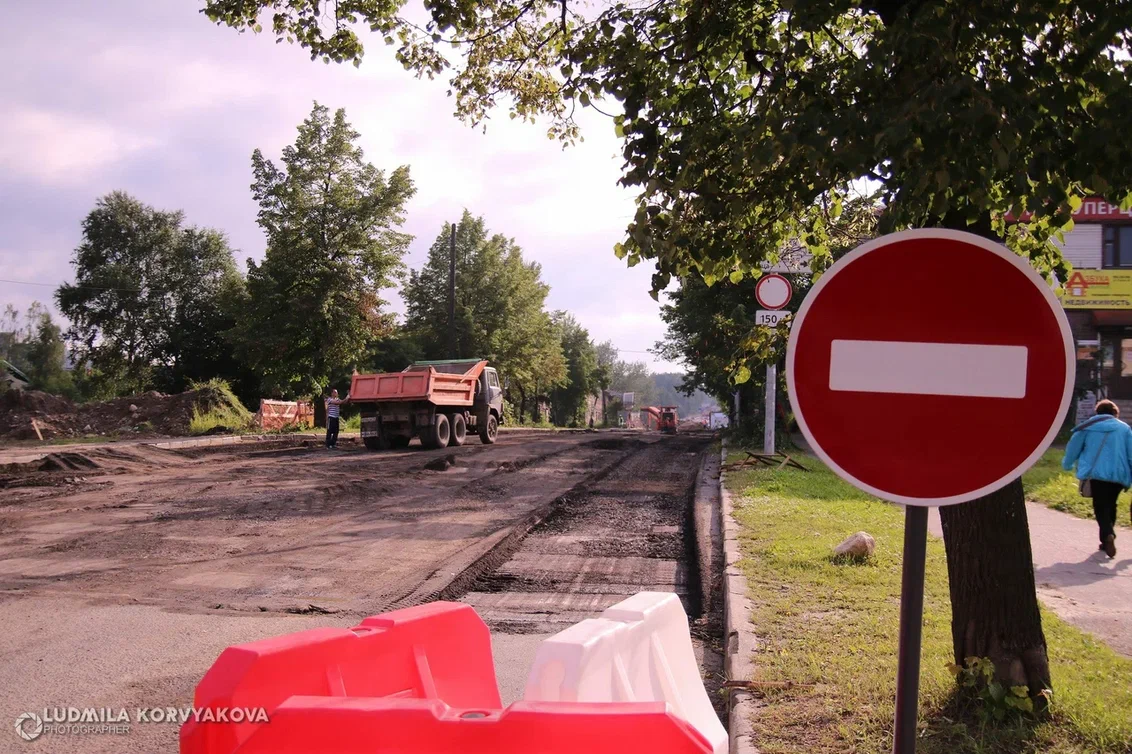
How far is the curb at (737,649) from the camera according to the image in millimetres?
3837

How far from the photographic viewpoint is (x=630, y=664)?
8.96ft

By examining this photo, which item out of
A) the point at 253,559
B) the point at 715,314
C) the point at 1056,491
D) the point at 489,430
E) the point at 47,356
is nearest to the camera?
the point at 253,559

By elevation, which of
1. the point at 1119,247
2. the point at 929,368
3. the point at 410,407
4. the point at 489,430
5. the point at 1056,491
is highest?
the point at 1119,247

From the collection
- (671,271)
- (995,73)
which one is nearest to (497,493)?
(671,271)

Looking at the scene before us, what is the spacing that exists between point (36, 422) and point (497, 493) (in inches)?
928

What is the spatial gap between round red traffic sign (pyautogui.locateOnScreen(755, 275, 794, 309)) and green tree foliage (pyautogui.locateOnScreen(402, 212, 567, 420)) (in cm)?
4108

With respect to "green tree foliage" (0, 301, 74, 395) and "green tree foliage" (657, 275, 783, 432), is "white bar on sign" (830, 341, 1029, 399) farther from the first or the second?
"green tree foliage" (0, 301, 74, 395)

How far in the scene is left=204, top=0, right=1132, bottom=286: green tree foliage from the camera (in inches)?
115

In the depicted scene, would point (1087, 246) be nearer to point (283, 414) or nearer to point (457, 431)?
point (457, 431)

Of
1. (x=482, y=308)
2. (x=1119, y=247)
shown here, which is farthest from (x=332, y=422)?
(x=482, y=308)

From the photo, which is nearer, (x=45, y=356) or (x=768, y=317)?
(x=768, y=317)

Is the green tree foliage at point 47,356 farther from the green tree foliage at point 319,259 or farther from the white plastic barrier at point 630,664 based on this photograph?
the white plastic barrier at point 630,664

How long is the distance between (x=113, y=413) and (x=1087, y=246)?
36.5 m

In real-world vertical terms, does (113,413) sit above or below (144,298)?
below
